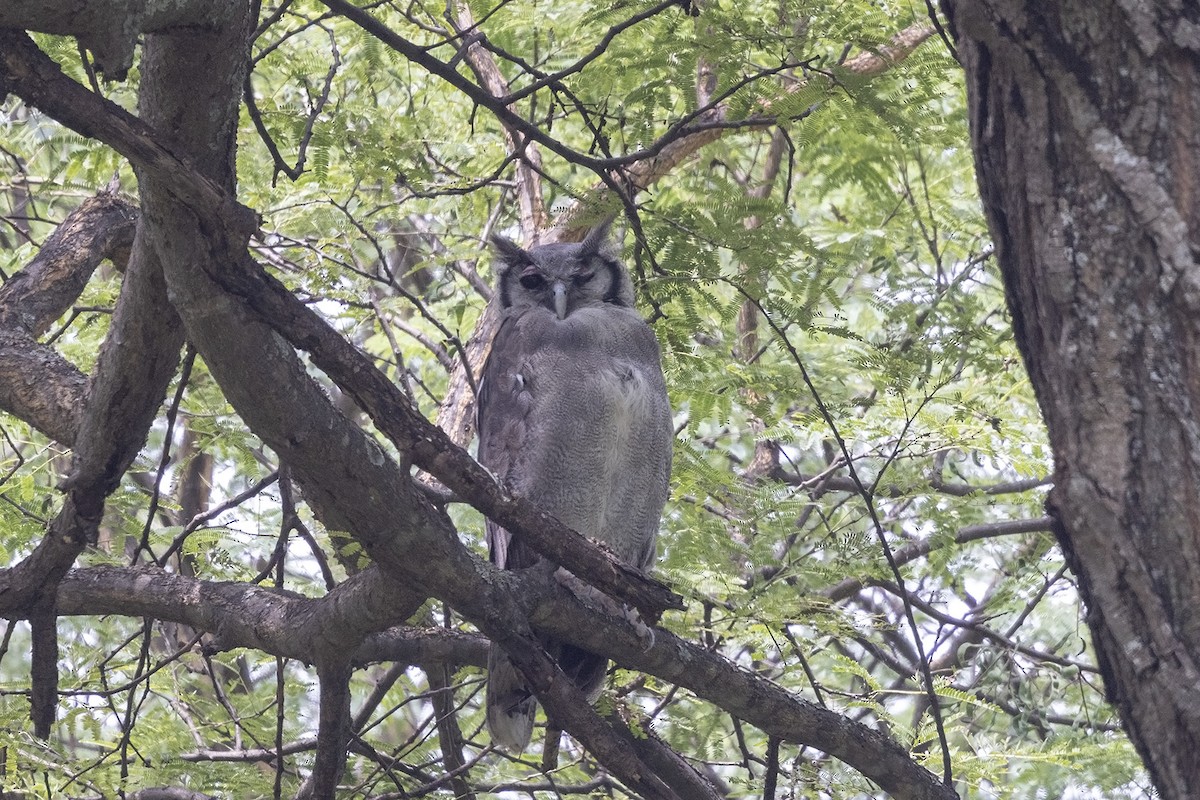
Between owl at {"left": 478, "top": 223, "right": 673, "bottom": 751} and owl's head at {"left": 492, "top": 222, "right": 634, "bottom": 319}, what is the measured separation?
0.37ft

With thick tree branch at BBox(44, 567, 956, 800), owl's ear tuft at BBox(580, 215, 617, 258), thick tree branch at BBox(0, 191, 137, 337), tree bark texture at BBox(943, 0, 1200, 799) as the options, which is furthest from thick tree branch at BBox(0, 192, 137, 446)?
tree bark texture at BBox(943, 0, 1200, 799)

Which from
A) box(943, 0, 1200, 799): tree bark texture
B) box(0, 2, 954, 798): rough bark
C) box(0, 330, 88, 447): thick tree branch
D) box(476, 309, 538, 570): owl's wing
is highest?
box(476, 309, 538, 570): owl's wing

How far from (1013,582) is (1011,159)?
4097 millimetres

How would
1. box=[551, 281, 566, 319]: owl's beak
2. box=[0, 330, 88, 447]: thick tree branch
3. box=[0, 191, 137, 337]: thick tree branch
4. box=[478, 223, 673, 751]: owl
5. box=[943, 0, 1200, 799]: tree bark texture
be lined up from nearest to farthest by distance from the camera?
box=[943, 0, 1200, 799]: tree bark texture → box=[0, 330, 88, 447]: thick tree branch → box=[0, 191, 137, 337]: thick tree branch → box=[478, 223, 673, 751]: owl → box=[551, 281, 566, 319]: owl's beak

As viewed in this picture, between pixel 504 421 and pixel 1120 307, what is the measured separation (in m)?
3.17

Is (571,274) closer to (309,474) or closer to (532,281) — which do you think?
(532,281)

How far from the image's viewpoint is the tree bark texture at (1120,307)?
5.38 feet

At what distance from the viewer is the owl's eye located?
16.3 feet

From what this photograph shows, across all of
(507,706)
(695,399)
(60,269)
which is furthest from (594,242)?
(60,269)

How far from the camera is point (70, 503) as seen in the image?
3027 mm

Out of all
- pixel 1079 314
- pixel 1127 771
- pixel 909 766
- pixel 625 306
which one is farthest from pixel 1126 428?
pixel 1127 771

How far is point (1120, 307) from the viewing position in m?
1.69

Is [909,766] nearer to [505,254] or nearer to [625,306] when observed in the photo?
[625,306]

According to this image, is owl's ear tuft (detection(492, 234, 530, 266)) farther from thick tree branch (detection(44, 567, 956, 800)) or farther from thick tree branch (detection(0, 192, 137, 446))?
thick tree branch (detection(44, 567, 956, 800))
